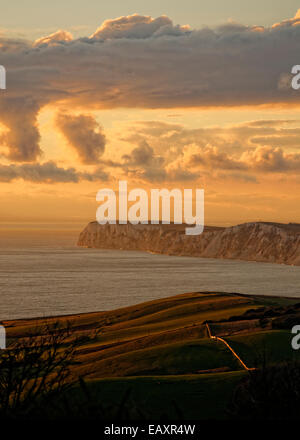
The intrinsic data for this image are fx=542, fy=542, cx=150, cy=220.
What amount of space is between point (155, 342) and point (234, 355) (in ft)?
45.6

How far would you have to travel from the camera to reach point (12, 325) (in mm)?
99125

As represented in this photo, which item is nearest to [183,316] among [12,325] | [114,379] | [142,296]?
[12,325]

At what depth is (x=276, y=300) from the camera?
324 ft
